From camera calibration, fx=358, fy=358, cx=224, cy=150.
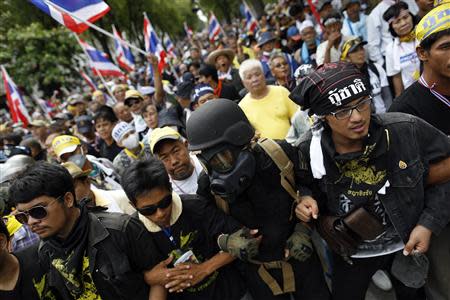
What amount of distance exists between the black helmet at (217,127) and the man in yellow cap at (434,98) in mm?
1212

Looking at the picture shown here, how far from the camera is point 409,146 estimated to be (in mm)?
2084

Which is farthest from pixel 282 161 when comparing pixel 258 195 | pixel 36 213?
pixel 36 213

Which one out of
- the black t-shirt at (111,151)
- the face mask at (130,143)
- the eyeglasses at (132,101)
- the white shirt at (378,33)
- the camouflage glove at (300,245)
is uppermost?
the eyeglasses at (132,101)

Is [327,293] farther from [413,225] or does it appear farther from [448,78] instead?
[448,78]

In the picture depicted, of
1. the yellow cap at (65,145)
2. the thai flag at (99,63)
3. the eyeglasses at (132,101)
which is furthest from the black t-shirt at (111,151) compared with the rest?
the thai flag at (99,63)

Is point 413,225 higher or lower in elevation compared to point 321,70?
lower

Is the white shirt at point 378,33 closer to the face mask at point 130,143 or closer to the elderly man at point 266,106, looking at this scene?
the elderly man at point 266,106

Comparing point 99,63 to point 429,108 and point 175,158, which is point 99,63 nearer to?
point 175,158

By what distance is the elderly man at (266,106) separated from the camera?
416 centimetres

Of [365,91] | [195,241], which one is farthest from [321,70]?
[195,241]

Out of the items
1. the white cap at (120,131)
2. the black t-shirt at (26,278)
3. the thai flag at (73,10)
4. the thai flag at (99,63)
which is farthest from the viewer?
the thai flag at (99,63)

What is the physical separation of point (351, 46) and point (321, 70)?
3098 mm

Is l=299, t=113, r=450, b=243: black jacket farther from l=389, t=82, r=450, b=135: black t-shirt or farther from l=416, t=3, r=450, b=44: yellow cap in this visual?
l=416, t=3, r=450, b=44: yellow cap

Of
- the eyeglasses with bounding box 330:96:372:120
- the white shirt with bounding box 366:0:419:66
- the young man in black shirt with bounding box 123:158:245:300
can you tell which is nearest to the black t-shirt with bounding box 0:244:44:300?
the young man in black shirt with bounding box 123:158:245:300
